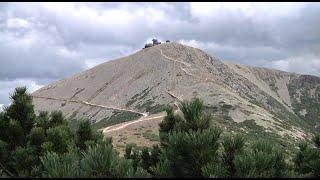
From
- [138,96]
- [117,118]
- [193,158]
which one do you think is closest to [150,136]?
[117,118]

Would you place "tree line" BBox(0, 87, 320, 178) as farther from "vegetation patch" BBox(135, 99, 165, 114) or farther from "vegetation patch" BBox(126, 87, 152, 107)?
"vegetation patch" BBox(126, 87, 152, 107)

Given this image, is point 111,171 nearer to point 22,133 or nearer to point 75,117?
point 22,133

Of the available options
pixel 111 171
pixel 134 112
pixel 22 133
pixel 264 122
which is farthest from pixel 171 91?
pixel 111 171

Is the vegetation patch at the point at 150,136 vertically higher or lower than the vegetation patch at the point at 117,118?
lower

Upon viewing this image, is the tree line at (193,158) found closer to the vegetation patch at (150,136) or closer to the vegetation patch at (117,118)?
the vegetation patch at (150,136)

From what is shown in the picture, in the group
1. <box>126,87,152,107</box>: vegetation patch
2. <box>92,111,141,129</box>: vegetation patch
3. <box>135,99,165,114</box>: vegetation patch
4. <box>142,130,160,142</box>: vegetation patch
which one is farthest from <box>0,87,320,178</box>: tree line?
<box>126,87,152,107</box>: vegetation patch

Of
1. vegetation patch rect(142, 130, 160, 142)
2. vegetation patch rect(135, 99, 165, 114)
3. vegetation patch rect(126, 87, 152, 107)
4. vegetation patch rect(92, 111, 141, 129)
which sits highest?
vegetation patch rect(126, 87, 152, 107)

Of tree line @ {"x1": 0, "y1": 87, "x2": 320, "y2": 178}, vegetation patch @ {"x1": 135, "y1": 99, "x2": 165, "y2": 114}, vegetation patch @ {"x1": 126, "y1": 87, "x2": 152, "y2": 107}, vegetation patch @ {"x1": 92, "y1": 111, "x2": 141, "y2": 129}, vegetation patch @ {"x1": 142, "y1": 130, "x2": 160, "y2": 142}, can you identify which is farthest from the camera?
vegetation patch @ {"x1": 126, "y1": 87, "x2": 152, "y2": 107}

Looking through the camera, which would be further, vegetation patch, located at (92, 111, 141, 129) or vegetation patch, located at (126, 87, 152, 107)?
vegetation patch, located at (126, 87, 152, 107)

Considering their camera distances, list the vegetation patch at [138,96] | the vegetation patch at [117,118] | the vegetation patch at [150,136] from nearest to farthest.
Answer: the vegetation patch at [150,136], the vegetation patch at [117,118], the vegetation patch at [138,96]

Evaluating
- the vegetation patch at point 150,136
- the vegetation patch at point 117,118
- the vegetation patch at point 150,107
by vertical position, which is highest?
the vegetation patch at point 150,107

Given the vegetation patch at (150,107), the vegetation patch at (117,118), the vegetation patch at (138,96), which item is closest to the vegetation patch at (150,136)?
the vegetation patch at (150,107)

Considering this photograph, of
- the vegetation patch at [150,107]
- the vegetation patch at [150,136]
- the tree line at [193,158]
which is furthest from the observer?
the vegetation patch at [150,107]

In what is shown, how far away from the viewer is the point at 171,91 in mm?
175750
